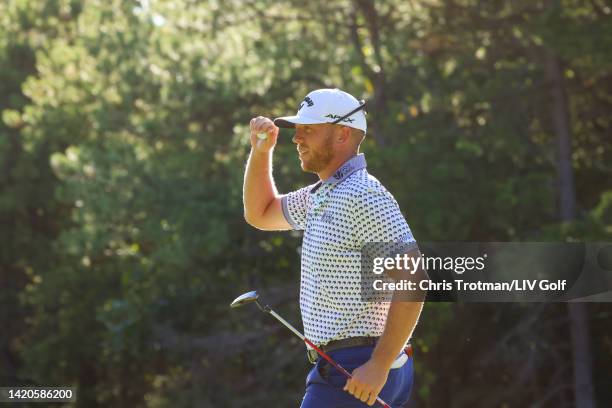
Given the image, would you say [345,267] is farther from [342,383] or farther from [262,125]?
[262,125]

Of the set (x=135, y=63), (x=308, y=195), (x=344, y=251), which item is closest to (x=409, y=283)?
(x=344, y=251)

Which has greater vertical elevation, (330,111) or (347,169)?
(330,111)

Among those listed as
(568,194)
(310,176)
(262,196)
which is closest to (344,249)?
(262,196)

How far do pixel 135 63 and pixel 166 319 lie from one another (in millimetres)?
3718

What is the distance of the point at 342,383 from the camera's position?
3.71 m

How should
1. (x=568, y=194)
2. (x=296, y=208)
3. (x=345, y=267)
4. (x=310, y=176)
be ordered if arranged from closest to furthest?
(x=345, y=267)
(x=296, y=208)
(x=568, y=194)
(x=310, y=176)

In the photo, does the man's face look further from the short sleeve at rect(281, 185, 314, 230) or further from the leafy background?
the leafy background

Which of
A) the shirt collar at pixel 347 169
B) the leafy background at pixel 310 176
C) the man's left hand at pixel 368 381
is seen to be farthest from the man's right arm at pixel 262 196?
the leafy background at pixel 310 176

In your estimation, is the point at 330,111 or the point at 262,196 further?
the point at 262,196

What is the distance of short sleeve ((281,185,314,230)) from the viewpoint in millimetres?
4105

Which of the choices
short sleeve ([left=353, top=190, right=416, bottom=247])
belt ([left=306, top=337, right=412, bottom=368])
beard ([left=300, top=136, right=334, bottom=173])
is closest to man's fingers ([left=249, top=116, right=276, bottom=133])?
beard ([left=300, top=136, right=334, bottom=173])

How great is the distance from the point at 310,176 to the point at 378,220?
12.6m

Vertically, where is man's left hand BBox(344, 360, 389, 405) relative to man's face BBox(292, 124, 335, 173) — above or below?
below

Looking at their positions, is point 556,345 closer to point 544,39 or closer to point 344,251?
point 544,39
